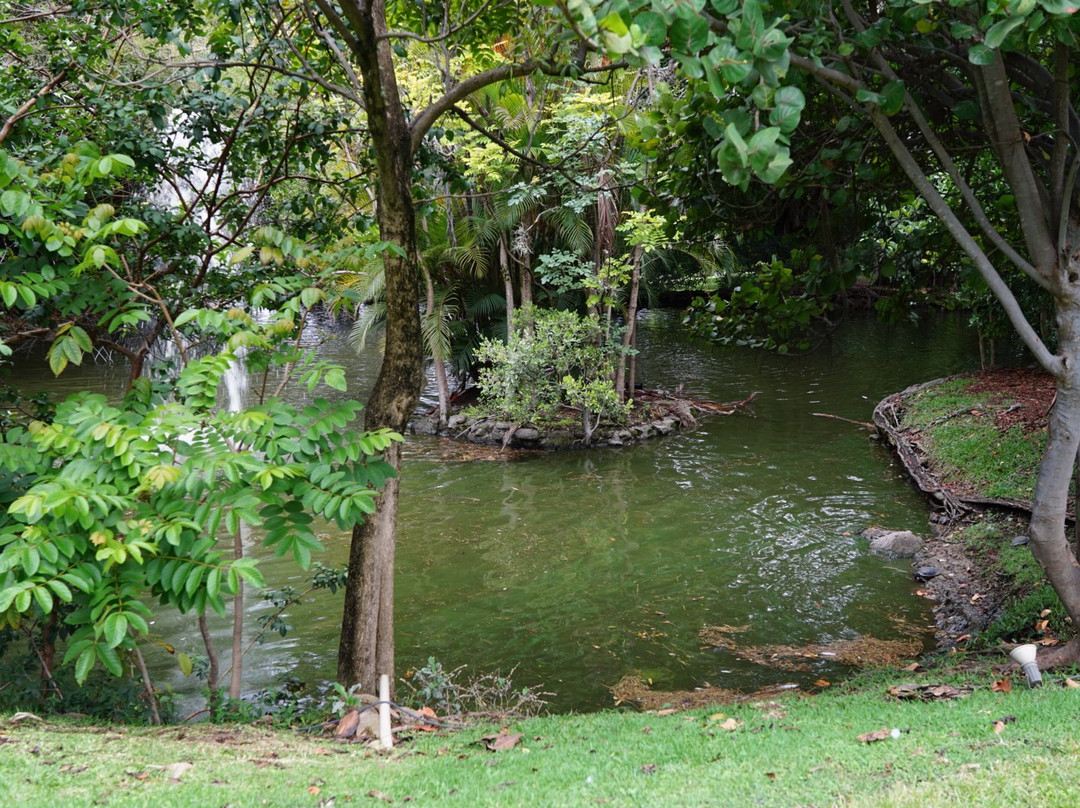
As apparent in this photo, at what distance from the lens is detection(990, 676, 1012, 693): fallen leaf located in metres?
4.93

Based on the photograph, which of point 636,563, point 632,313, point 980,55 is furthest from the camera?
point 632,313

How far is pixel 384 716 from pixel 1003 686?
358 centimetres

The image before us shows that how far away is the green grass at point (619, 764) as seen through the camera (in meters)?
3.44

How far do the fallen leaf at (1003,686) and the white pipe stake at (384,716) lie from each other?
3.45 meters

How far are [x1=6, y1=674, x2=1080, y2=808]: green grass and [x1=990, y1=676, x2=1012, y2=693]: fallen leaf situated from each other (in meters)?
0.08

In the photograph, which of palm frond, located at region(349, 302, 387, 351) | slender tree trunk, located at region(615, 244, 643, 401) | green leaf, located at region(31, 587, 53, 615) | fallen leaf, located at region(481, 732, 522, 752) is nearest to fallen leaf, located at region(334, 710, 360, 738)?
fallen leaf, located at region(481, 732, 522, 752)

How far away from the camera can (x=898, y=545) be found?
33.2 ft

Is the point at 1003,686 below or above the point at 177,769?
below

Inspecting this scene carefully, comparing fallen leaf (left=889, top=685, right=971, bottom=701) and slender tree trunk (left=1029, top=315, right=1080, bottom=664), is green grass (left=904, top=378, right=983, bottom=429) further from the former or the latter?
fallen leaf (left=889, top=685, right=971, bottom=701)

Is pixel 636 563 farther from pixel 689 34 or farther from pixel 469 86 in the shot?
pixel 689 34

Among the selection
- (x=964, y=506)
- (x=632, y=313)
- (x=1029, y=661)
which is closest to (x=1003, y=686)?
(x=1029, y=661)

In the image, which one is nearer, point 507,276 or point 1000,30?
point 1000,30

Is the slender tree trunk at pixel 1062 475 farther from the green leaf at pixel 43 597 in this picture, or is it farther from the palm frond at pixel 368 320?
the palm frond at pixel 368 320

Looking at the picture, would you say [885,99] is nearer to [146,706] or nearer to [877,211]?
[877,211]
